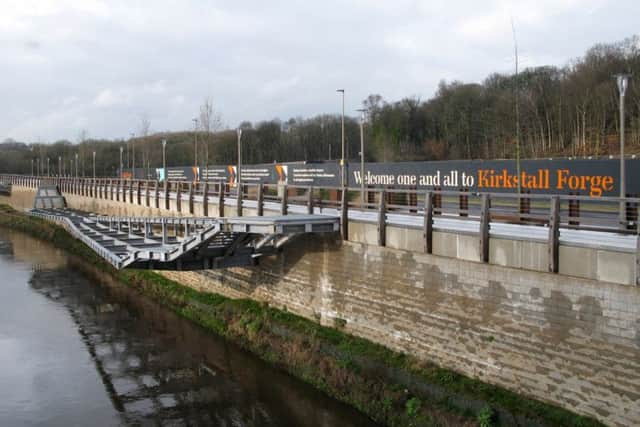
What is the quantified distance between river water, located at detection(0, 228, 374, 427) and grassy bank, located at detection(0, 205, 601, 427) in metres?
0.40

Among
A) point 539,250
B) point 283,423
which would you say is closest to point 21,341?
point 283,423

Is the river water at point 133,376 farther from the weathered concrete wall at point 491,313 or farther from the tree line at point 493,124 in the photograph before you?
the tree line at point 493,124

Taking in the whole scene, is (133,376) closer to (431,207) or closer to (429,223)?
(429,223)

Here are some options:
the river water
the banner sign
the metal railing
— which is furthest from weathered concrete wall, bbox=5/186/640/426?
the banner sign

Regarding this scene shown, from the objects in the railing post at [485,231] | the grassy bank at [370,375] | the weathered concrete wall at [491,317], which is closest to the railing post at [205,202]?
the grassy bank at [370,375]

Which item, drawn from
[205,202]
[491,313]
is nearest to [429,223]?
[491,313]

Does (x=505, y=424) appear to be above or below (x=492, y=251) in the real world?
below

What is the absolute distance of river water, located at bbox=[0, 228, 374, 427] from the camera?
14.6 meters

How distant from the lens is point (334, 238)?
16938 mm

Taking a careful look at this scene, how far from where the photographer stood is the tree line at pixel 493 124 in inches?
1682

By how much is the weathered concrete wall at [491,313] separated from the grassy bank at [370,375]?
0.30 meters

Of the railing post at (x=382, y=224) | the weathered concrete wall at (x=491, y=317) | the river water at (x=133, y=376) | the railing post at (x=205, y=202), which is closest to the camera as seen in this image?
the weathered concrete wall at (x=491, y=317)

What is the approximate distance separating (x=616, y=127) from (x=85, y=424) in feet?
127

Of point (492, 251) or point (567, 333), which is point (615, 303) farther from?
point (492, 251)
